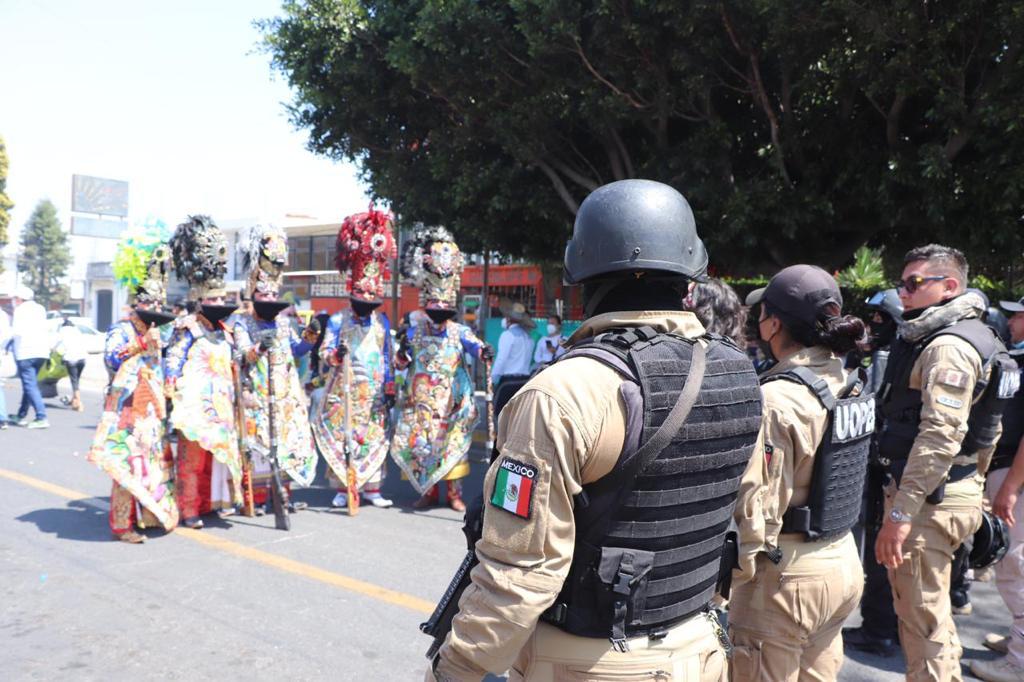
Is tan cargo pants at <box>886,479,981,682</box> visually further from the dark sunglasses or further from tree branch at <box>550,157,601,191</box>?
tree branch at <box>550,157,601,191</box>

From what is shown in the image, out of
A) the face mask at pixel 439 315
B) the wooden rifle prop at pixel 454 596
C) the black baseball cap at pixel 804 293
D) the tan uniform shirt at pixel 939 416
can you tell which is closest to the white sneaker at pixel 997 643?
the tan uniform shirt at pixel 939 416

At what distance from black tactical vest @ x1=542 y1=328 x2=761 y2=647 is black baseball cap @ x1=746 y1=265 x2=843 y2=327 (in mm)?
979

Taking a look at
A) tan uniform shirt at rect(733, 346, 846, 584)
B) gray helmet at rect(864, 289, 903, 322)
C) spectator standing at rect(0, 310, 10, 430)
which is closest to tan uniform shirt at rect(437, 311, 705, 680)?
tan uniform shirt at rect(733, 346, 846, 584)

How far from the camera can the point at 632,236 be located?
1.84 meters

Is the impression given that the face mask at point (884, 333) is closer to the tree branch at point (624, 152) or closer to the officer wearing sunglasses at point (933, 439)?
the officer wearing sunglasses at point (933, 439)

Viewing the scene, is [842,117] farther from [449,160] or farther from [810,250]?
[449,160]

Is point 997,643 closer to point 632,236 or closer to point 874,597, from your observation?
point 874,597

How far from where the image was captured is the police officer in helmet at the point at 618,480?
5.27 feet

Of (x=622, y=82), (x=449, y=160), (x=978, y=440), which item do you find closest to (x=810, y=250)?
(x=622, y=82)

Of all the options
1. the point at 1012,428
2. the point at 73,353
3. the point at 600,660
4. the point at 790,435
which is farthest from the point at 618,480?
the point at 73,353

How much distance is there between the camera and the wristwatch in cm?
303

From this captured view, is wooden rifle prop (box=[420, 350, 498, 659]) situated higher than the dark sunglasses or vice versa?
the dark sunglasses

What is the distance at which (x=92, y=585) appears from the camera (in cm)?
459

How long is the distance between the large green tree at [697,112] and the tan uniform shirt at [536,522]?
6546 millimetres
